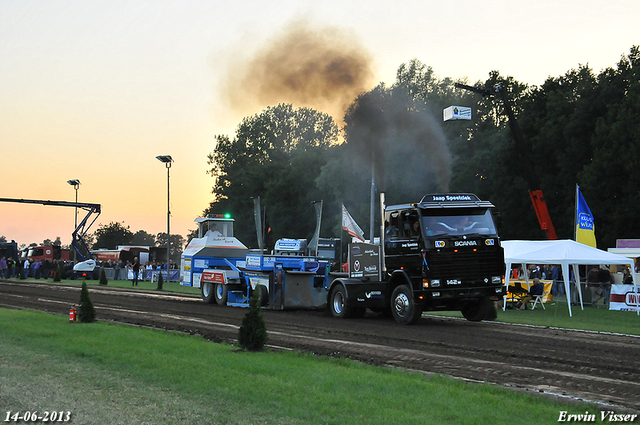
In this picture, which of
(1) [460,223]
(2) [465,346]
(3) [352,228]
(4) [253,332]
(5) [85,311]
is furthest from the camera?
(3) [352,228]

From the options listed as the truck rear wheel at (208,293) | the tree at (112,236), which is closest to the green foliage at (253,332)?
the truck rear wheel at (208,293)

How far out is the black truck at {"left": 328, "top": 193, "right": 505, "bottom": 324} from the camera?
56.2 feet

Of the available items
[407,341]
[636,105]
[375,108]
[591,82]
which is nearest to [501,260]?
[407,341]

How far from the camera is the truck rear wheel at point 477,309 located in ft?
61.6

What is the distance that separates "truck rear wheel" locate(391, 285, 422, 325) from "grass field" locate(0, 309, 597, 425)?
6.51 meters

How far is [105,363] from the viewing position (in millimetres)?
10375

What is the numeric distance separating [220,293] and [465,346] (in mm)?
14558

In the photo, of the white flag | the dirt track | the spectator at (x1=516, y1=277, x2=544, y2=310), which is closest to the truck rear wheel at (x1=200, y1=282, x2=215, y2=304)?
the dirt track

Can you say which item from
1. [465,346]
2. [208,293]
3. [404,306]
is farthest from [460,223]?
[208,293]

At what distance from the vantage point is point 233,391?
8203mm

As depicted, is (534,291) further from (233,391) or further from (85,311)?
(233,391)

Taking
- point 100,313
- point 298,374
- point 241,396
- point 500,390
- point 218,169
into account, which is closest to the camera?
point 241,396

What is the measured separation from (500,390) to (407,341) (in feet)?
18.5

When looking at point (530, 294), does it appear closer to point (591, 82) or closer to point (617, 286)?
point (617, 286)
